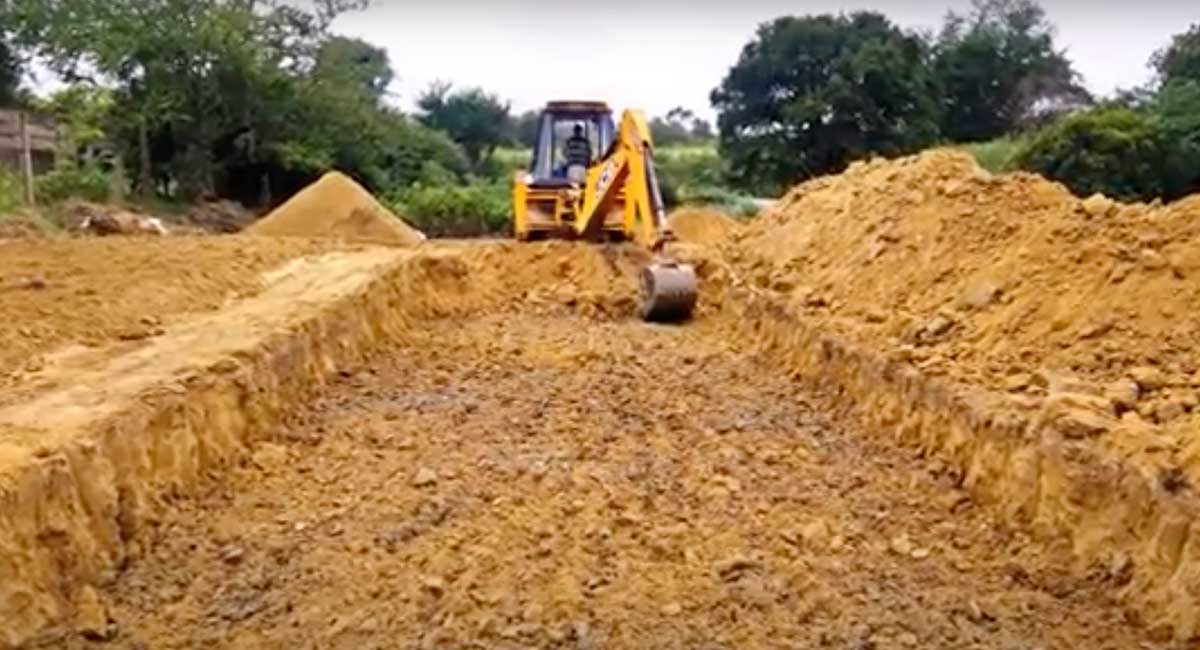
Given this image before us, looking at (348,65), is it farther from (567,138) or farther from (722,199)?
(567,138)

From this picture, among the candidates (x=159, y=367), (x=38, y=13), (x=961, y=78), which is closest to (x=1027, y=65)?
(x=961, y=78)

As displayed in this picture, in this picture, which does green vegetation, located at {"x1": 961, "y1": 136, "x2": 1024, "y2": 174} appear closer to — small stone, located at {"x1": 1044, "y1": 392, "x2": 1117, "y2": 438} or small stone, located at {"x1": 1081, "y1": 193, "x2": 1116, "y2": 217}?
small stone, located at {"x1": 1081, "y1": 193, "x2": 1116, "y2": 217}

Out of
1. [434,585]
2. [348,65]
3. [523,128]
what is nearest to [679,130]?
[523,128]

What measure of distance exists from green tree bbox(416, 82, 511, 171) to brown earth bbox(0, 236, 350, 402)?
3007cm

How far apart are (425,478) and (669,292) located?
5.09 m

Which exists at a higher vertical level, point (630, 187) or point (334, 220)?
point (630, 187)

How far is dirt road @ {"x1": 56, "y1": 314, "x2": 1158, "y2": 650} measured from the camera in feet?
13.8

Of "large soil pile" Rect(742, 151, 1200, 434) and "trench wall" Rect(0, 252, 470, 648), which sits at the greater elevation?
"large soil pile" Rect(742, 151, 1200, 434)

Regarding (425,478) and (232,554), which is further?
(425,478)

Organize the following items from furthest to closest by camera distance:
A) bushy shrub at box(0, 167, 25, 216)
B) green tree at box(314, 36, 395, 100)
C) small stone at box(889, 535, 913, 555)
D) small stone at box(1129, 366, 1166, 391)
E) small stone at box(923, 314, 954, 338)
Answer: green tree at box(314, 36, 395, 100)
bushy shrub at box(0, 167, 25, 216)
small stone at box(923, 314, 954, 338)
small stone at box(1129, 366, 1166, 391)
small stone at box(889, 535, 913, 555)

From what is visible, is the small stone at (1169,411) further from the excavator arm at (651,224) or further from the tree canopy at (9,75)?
the tree canopy at (9,75)

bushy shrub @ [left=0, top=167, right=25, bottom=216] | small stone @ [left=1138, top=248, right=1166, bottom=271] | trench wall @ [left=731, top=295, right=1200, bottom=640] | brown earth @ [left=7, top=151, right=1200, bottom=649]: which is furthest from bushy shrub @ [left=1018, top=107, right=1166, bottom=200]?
bushy shrub @ [left=0, top=167, right=25, bottom=216]

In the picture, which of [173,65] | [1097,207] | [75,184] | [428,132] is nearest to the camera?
[1097,207]

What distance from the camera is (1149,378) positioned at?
18.5ft
